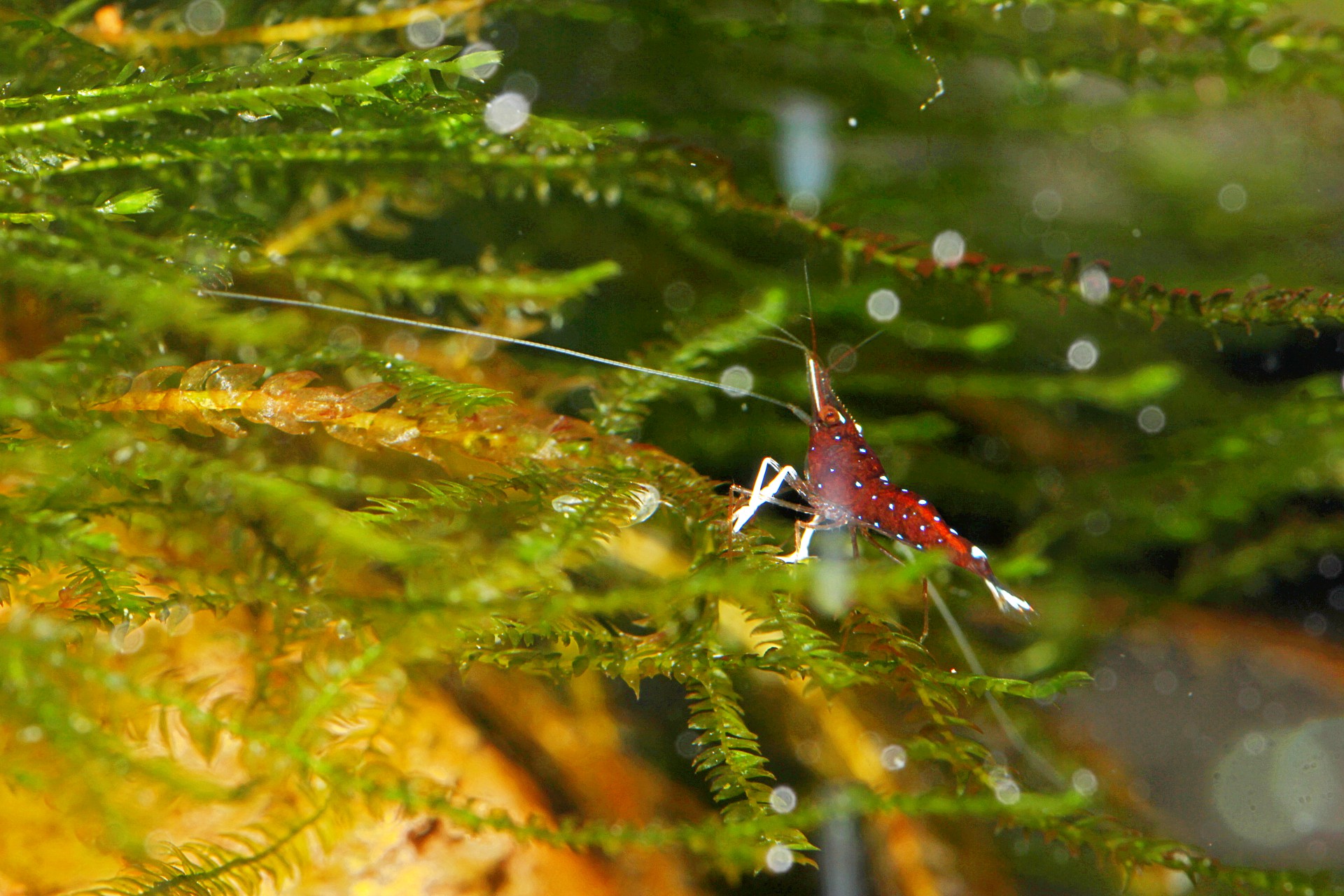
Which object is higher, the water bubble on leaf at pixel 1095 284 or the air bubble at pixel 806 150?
the water bubble on leaf at pixel 1095 284

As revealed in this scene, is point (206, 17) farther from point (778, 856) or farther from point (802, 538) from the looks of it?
point (778, 856)

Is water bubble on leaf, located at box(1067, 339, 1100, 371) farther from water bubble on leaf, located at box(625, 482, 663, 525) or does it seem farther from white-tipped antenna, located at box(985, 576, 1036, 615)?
water bubble on leaf, located at box(625, 482, 663, 525)

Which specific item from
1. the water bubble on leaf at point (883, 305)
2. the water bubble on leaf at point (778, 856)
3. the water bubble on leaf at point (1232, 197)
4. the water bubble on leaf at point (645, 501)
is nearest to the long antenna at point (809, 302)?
the water bubble on leaf at point (883, 305)

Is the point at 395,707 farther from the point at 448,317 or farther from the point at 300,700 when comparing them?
the point at 448,317

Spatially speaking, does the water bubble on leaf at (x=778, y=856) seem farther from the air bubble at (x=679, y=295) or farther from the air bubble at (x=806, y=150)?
the air bubble at (x=806, y=150)

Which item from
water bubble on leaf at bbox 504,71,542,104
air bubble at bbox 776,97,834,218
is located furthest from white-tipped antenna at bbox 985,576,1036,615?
water bubble on leaf at bbox 504,71,542,104

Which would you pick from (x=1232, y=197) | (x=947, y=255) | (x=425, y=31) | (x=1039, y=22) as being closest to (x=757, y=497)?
(x=947, y=255)
